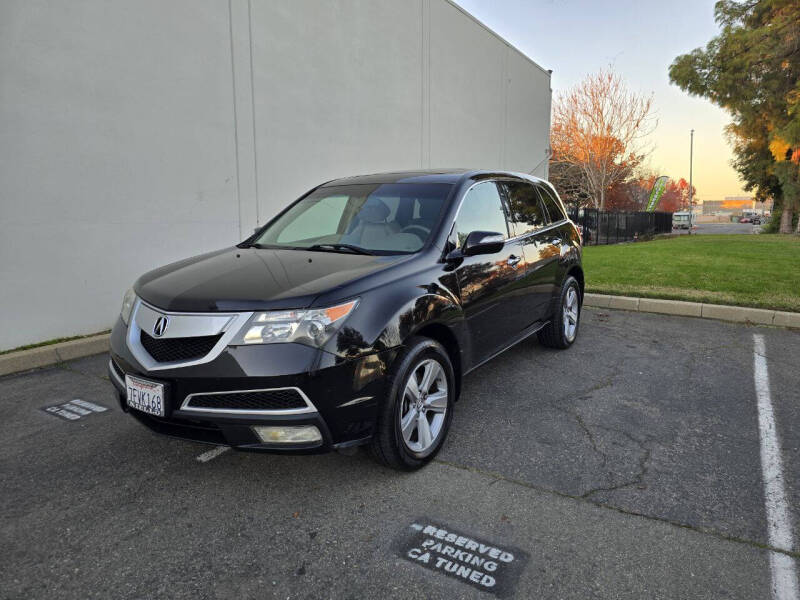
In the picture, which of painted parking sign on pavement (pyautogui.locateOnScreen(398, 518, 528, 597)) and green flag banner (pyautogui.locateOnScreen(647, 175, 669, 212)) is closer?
painted parking sign on pavement (pyautogui.locateOnScreen(398, 518, 528, 597))

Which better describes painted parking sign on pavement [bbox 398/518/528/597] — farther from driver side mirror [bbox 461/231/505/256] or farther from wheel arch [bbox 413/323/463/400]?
driver side mirror [bbox 461/231/505/256]

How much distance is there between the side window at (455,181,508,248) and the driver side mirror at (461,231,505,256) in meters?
0.14

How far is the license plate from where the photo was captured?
8.63 feet

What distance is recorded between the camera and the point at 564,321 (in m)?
5.43

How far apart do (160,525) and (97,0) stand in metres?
5.85

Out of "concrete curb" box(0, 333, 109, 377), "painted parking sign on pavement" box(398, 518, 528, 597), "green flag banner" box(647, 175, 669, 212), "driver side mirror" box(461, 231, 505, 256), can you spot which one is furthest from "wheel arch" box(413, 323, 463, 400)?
"green flag banner" box(647, 175, 669, 212)

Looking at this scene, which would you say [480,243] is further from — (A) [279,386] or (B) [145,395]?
(B) [145,395]

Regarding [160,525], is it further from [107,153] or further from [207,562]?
[107,153]

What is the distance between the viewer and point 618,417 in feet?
12.6

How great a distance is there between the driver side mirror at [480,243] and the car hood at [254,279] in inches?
17.8

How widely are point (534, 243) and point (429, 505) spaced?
106 inches

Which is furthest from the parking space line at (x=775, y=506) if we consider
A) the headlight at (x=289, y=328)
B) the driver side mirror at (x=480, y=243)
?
the headlight at (x=289, y=328)

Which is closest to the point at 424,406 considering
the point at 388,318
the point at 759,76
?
the point at 388,318

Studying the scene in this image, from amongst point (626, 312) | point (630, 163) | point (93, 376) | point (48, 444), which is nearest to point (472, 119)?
point (626, 312)
